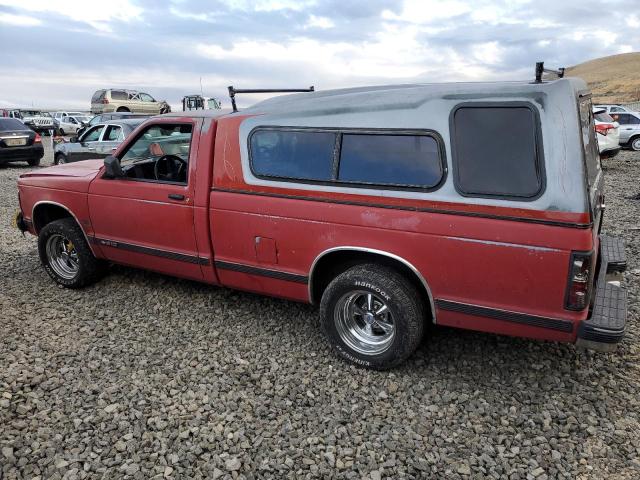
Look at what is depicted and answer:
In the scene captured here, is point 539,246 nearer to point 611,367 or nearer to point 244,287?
point 611,367

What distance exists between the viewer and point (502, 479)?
261 cm

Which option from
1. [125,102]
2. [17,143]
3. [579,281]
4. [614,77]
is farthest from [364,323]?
[614,77]

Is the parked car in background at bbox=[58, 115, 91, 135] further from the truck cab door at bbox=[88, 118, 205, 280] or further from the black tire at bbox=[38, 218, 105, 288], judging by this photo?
the truck cab door at bbox=[88, 118, 205, 280]

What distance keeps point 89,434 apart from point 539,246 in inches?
111

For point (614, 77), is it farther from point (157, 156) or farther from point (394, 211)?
point (394, 211)

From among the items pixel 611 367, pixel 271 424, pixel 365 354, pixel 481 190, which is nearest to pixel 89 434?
pixel 271 424

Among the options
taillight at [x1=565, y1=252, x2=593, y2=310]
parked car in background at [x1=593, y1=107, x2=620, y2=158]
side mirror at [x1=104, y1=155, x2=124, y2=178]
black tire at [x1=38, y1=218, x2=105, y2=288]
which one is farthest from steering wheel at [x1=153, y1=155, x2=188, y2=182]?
parked car in background at [x1=593, y1=107, x2=620, y2=158]

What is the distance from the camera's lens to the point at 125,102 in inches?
1139

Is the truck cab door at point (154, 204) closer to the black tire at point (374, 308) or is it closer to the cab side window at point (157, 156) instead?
the cab side window at point (157, 156)

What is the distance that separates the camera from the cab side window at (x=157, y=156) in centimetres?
451

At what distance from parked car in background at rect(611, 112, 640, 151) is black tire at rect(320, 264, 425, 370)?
17461 millimetres

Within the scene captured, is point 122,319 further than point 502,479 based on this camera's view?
Yes

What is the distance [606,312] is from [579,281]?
0.47m

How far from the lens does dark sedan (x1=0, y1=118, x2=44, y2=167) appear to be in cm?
1429
